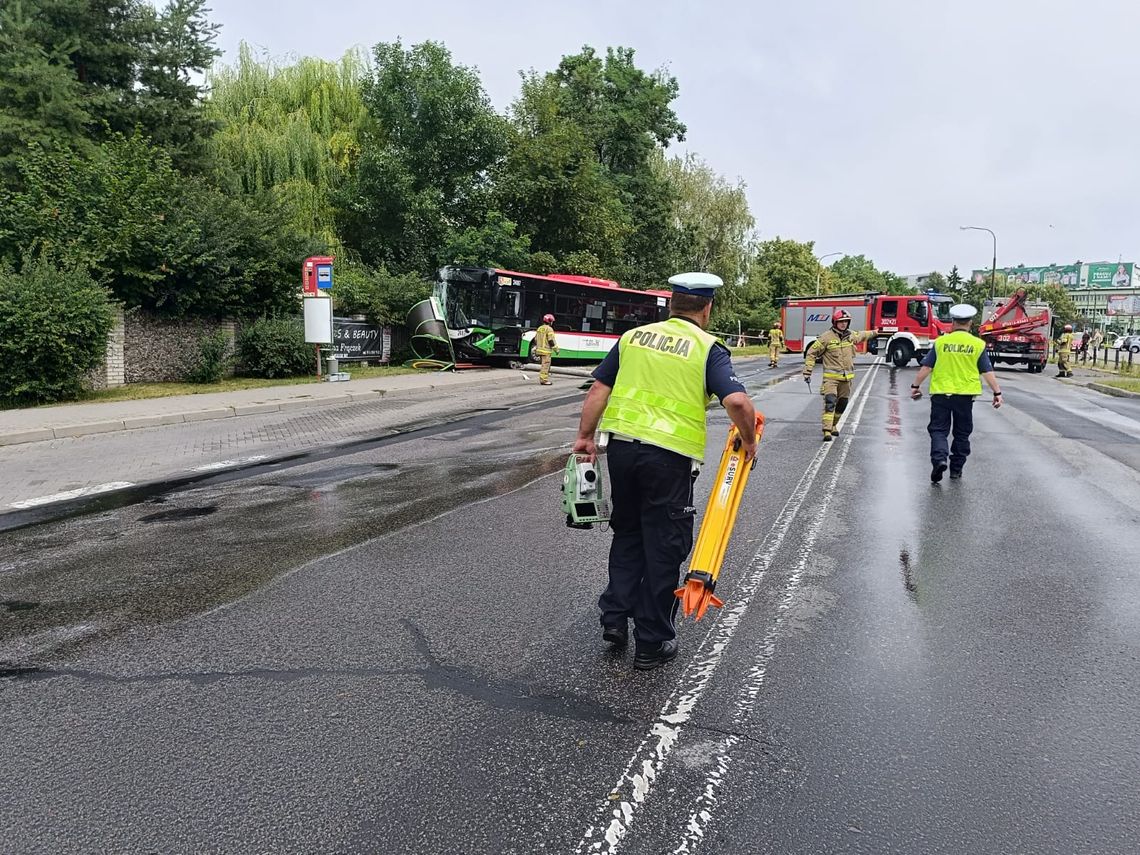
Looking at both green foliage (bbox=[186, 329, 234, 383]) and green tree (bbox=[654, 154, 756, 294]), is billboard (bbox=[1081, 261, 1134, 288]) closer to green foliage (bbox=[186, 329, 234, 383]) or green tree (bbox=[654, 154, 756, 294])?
green tree (bbox=[654, 154, 756, 294])

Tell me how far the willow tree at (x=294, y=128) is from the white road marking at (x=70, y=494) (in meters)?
18.6

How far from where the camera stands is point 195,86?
84.5 feet

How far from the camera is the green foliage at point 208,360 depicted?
18875mm

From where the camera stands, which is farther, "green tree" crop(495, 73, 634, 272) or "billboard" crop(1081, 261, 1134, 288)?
"billboard" crop(1081, 261, 1134, 288)

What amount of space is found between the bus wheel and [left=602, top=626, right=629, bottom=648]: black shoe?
31693 millimetres

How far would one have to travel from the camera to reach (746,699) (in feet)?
11.7

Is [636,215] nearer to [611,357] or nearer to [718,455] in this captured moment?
[718,455]

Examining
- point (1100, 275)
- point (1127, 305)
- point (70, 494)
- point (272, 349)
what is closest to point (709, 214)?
point (1127, 305)

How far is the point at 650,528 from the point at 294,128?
27.7 meters

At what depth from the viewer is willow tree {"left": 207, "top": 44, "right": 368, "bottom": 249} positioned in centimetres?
2728

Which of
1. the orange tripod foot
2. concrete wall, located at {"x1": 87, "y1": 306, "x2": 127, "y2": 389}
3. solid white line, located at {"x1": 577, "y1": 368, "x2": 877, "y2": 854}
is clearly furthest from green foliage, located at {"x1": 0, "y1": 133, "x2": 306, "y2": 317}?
the orange tripod foot

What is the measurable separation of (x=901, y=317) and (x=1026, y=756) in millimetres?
33608

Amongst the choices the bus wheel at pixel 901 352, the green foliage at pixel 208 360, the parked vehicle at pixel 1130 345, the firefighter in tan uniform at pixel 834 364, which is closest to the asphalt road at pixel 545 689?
the firefighter in tan uniform at pixel 834 364

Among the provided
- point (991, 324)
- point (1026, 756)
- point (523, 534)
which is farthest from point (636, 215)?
point (1026, 756)
